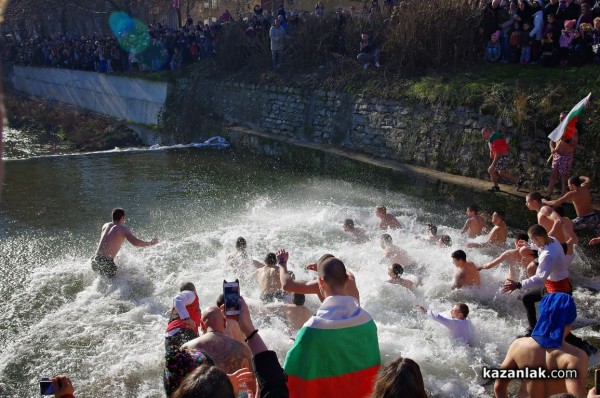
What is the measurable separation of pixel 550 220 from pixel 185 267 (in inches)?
219

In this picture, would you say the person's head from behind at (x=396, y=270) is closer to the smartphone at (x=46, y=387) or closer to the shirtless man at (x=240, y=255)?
the shirtless man at (x=240, y=255)

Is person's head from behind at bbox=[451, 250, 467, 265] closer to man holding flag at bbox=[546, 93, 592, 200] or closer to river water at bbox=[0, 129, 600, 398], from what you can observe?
river water at bbox=[0, 129, 600, 398]

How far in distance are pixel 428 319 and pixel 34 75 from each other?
31364 millimetres

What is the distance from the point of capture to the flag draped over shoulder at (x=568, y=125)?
30.2 ft

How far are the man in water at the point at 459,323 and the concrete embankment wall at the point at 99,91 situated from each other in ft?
57.4

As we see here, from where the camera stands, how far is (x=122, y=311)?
27.1 ft

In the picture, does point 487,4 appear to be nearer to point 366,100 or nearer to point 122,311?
point 366,100

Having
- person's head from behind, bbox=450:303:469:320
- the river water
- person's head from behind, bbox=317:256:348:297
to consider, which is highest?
person's head from behind, bbox=317:256:348:297

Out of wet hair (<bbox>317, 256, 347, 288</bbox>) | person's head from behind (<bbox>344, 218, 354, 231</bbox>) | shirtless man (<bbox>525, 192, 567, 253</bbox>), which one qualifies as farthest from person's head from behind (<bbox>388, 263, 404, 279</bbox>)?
wet hair (<bbox>317, 256, 347, 288</bbox>)

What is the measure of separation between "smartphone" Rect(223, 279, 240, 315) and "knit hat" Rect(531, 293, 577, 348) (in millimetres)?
2142

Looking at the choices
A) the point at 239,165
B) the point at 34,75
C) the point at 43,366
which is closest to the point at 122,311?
the point at 43,366

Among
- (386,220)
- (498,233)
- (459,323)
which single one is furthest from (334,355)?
(386,220)

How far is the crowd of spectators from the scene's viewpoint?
1218cm

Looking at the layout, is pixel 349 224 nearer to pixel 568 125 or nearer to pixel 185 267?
pixel 185 267
